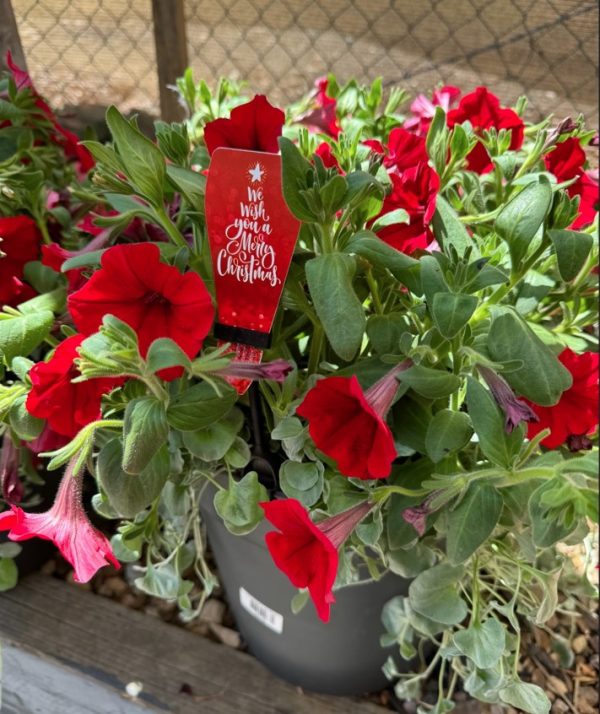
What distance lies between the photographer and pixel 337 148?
0.74 m

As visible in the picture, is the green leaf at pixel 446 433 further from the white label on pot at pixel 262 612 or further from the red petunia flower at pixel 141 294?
the white label on pot at pixel 262 612

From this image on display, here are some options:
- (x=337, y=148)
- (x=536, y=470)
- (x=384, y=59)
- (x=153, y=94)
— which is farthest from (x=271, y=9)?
(x=536, y=470)

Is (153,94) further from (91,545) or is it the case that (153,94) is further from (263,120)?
(91,545)

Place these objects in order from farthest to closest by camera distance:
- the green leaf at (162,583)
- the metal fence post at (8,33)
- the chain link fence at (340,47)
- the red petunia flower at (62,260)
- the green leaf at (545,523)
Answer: the chain link fence at (340,47)
the metal fence post at (8,33)
the green leaf at (162,583)
the red petunia flower at (62,260)
the green leaf at (545,523)

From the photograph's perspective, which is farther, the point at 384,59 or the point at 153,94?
the point at 384,59

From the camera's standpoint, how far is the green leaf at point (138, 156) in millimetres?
606

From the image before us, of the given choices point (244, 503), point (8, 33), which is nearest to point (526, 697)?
point (244, 503)

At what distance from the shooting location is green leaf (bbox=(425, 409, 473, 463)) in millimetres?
581

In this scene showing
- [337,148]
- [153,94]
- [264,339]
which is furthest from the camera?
[153,94]

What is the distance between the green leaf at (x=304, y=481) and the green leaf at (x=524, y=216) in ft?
0.81

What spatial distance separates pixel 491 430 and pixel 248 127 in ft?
1.07

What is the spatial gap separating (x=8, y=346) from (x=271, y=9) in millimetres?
2416

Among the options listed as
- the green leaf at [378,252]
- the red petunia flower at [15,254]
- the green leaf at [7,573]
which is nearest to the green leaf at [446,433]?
the green leaf at [378,252]

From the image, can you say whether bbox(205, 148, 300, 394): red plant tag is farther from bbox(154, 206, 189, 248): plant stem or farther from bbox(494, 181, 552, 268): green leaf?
bbox(494, 181, 552, 268): green leaf
